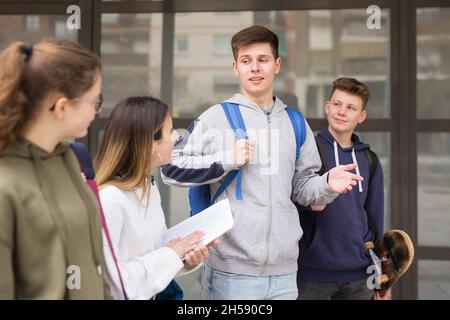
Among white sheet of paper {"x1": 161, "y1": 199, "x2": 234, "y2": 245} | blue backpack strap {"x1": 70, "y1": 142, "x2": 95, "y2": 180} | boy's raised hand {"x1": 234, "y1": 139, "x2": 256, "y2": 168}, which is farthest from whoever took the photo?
boy's raised hand {"x1": 234, "y1": 139, "x2": 256, "y2": 168}

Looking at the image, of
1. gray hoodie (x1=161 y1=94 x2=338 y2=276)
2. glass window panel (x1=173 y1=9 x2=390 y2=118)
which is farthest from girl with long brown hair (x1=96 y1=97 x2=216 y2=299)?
glass window panel (x1=173 y1=9 x2=390 y2=118)

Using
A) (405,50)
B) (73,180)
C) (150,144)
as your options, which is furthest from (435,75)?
(73,180)

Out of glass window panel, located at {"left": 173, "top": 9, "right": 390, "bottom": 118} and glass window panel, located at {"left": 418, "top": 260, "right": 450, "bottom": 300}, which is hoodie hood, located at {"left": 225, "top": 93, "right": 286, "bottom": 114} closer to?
glass window panel, located at {"left": 173, "top": 9, "right": 390, "bottom": 118}

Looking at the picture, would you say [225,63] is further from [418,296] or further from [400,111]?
[418,296]

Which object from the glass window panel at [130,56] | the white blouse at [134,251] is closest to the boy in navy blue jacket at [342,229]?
the white blouse at [134,251]

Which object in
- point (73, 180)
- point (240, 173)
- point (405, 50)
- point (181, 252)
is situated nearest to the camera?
point (73, 180)

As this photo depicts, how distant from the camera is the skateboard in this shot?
267 cm

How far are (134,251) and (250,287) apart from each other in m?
0.66

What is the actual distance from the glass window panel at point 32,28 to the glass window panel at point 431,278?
262cm

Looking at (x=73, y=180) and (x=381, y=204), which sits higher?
(x=73, y=180)

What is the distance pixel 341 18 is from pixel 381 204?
1.30m

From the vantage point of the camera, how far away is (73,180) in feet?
4.90

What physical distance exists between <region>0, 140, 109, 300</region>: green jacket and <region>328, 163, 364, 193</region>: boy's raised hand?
1076 millimetres

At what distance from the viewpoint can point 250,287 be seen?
7.41ft
